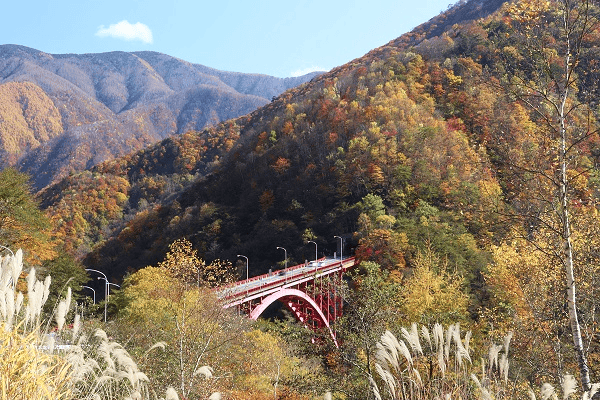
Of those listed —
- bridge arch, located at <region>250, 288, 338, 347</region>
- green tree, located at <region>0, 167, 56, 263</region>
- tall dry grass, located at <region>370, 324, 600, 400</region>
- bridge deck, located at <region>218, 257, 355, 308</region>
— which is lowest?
bridge arch, located at <region>250, 288, 338, 347</region>

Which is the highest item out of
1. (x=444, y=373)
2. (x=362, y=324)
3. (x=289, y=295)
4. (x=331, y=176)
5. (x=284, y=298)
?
(x=331, y=176)

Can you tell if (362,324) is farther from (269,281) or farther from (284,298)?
(269,281)

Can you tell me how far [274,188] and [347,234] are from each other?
19432 mm

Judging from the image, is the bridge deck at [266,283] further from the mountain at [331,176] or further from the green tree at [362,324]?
the green tree at [362,324]

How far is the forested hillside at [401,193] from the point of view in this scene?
6.07 metres

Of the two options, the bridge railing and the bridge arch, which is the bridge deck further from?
the bridge arch

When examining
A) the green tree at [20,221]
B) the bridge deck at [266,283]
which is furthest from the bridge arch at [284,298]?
the green tree at [20,221]

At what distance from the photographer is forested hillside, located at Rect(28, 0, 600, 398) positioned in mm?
6074

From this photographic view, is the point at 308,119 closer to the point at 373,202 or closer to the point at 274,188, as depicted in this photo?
the point at 274,188

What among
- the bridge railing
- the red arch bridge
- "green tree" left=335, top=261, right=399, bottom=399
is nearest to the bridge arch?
the red arch bridge

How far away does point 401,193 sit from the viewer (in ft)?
179

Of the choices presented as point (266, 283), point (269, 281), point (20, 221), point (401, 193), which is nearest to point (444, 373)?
point (20, 221)

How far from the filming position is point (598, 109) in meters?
6.20

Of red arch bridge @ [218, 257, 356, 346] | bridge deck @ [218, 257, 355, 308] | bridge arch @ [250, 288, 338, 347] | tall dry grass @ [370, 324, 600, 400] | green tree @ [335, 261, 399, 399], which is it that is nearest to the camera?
tall dry grass @ [370, 324, 600, 400]
